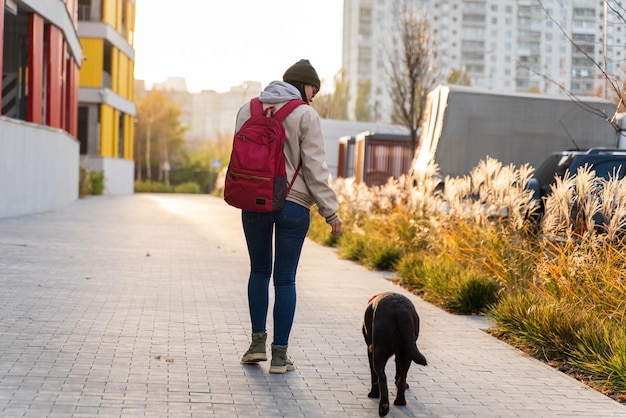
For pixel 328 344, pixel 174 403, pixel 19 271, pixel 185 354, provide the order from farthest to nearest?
pixel 19 271 → pixel 328 344 → pixel 185 354 → pixel 174 403

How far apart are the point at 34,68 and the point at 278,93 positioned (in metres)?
18.8

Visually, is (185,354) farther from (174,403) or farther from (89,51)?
(89,51)

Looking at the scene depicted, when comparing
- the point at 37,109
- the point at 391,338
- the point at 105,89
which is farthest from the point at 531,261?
the point at 105,89

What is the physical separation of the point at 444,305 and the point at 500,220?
1229 millimetres

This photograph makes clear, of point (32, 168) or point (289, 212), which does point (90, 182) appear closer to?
point (32, 168)

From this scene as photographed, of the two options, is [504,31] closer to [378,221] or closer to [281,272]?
[378,221]

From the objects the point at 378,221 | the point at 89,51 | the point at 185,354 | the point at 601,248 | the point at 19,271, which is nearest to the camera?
the point at 185,354

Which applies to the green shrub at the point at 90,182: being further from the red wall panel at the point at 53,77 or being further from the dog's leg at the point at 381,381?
the dog's leg at the point at 381,381

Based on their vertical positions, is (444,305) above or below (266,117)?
below

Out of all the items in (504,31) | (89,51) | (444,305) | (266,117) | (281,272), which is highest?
(504,31)

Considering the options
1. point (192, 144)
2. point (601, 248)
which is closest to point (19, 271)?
point (601, 248)

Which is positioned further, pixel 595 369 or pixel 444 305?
pixel 444 305

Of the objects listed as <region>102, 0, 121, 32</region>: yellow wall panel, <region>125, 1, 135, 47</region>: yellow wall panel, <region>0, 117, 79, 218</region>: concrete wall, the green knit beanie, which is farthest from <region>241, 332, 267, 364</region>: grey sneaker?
<region>125, 1, 135, 47</region>: yellow wall panel

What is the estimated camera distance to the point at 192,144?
146m
